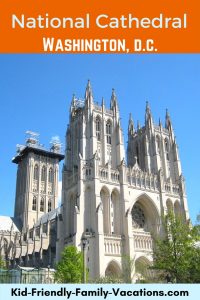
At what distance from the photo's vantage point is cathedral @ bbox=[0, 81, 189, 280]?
51438 millimetres

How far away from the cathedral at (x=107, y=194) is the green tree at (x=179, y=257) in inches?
547

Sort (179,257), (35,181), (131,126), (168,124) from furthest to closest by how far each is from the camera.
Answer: (35,181) → (131,126) → (168,124) → (179,257)

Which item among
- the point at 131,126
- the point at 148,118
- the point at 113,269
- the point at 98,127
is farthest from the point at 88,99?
the point at 113,269

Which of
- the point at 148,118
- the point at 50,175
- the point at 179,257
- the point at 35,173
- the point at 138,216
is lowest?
the point at 179,257

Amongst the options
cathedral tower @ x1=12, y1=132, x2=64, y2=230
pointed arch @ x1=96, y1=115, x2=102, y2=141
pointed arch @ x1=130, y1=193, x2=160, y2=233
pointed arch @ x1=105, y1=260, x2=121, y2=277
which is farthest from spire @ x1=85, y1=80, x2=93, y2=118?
cathedral tower @ x1=12, y1=132, x2=64, y2=230

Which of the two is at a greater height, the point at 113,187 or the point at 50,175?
the point at 50,175

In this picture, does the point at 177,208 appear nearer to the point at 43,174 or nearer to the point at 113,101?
the point at 113,101

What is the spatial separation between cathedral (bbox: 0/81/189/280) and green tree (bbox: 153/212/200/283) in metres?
13.9

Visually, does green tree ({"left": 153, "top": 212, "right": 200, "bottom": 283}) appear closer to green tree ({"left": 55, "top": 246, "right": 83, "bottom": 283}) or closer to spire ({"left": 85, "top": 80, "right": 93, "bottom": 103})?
green tree ({"left": 55, "top": 246, "right": 83, "bottom": 283})

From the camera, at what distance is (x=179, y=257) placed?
32.1 metres

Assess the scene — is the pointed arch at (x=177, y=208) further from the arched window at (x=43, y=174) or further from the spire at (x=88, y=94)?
the arched window at (x=43, y=174)

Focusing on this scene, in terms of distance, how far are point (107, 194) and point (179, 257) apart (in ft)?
80.8

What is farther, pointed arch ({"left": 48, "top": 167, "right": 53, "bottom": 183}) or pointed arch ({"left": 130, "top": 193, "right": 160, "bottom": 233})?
pointed arch ({"left": 48, "top": 167, "right": 53, "bottom": 183})
